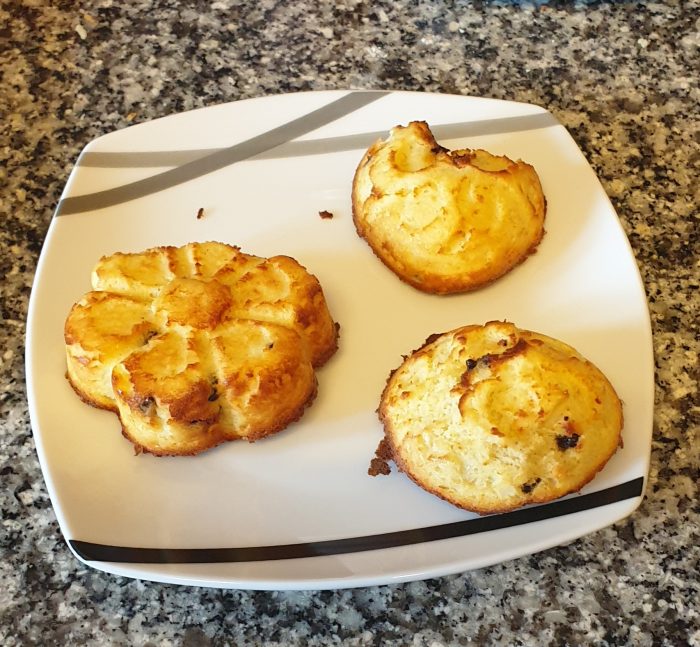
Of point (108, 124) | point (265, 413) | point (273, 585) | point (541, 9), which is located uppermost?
point (541, 9)

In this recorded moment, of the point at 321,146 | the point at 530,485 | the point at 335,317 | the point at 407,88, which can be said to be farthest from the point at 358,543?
the point at 407,88

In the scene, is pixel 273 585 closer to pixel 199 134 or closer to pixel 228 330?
pixel 228 330

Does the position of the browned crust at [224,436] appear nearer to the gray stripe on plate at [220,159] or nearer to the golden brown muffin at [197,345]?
the golden brown muffin at [197,345]

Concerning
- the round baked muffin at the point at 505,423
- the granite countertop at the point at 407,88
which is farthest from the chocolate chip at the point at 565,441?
the granite countertop at the point at 407,88

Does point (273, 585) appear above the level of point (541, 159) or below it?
below

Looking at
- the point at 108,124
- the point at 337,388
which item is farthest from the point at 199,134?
the point at 337,388
